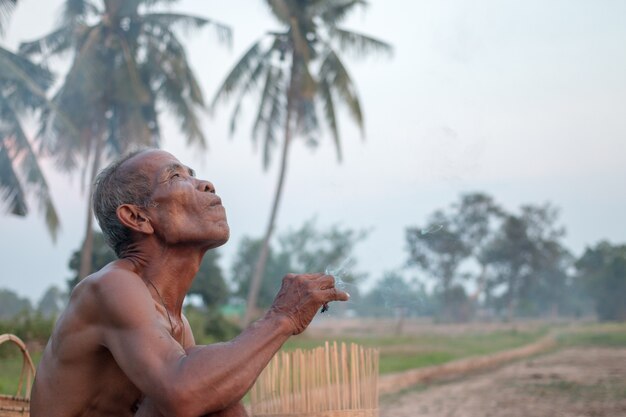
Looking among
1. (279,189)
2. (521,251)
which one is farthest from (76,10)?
(521,251)

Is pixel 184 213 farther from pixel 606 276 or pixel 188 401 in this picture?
pixel 606 276

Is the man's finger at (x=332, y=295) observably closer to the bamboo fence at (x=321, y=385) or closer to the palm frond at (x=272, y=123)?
the bamboo fence at (x=321, y=385)

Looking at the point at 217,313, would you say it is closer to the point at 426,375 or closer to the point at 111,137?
the point at 111,137

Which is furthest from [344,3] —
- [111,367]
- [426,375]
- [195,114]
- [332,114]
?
[111,367]

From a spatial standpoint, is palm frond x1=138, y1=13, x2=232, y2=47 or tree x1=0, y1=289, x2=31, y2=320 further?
tree x1=0, y1=289, x2=31, y2=320

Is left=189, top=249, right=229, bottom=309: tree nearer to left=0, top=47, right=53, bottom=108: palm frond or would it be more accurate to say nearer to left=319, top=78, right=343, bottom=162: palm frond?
left=319, top=78, right=343, bottom=162: palm frond

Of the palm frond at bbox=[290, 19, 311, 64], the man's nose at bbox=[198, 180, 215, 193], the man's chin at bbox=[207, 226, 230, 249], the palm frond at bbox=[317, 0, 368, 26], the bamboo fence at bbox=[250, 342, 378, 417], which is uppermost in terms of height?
the palm frond at bbox=[317, 0, 368, 26]

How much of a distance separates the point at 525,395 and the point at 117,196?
11750 mm

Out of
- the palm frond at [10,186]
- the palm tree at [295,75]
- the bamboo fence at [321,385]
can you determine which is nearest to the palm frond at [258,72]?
the palm tree at [295,75]

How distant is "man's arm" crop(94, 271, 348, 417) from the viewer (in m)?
1.67

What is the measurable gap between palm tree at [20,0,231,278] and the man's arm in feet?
51.8

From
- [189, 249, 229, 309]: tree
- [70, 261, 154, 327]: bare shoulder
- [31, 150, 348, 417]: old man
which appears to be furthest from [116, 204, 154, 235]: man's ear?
[189, 249, 229, 309]: tree

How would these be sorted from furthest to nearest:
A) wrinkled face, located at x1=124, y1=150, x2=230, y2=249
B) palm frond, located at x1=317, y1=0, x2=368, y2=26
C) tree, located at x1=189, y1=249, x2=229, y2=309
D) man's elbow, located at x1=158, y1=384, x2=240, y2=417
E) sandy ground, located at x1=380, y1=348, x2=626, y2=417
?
tree, located at x1=189, y1=249, x2=229, y2=309
palm frond, located at x1=317, y1=0, x2=368, y2=26
sandy ground, located at x1=380, y1=348, x2=626, y2=417
wrinkled face, located at x1=124, y1=150, x2=230, y2=249
man's elbow, located at x1=158, y1=384, x2=240, y2=417

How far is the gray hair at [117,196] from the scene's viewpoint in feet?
6.73
